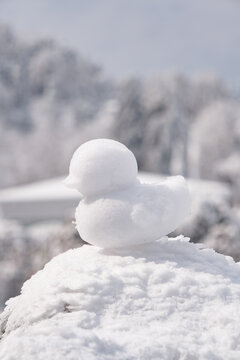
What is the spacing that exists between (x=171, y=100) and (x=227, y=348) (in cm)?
3988

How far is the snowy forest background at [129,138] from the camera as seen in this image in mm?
8008

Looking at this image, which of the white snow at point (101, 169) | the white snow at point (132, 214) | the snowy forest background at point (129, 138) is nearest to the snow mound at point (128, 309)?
the white snow at point (132, 214)

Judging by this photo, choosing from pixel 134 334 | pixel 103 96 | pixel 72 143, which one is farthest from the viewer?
pixel 103 96

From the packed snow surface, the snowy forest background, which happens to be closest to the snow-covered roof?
the snowy forest background

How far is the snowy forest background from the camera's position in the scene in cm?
801

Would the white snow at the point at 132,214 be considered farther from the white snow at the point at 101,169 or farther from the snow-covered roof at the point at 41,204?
the snow-covered roof at the point at 41,204

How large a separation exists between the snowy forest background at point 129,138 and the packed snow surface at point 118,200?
4.64m

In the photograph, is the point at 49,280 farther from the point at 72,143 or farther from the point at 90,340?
the point at 72,143

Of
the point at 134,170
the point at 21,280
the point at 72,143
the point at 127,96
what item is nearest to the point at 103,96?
the point at 72,143

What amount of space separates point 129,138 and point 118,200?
3763 centimetres

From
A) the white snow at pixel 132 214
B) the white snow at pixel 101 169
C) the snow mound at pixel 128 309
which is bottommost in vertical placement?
the snow mound at pixel 128 309

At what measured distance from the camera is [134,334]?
2.12 meters

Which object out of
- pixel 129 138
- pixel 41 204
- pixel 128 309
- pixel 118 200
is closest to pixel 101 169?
pixel 118 200

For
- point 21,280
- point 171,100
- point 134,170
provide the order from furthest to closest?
1. point 171,100
2. point 21,280
3. point 134,170
